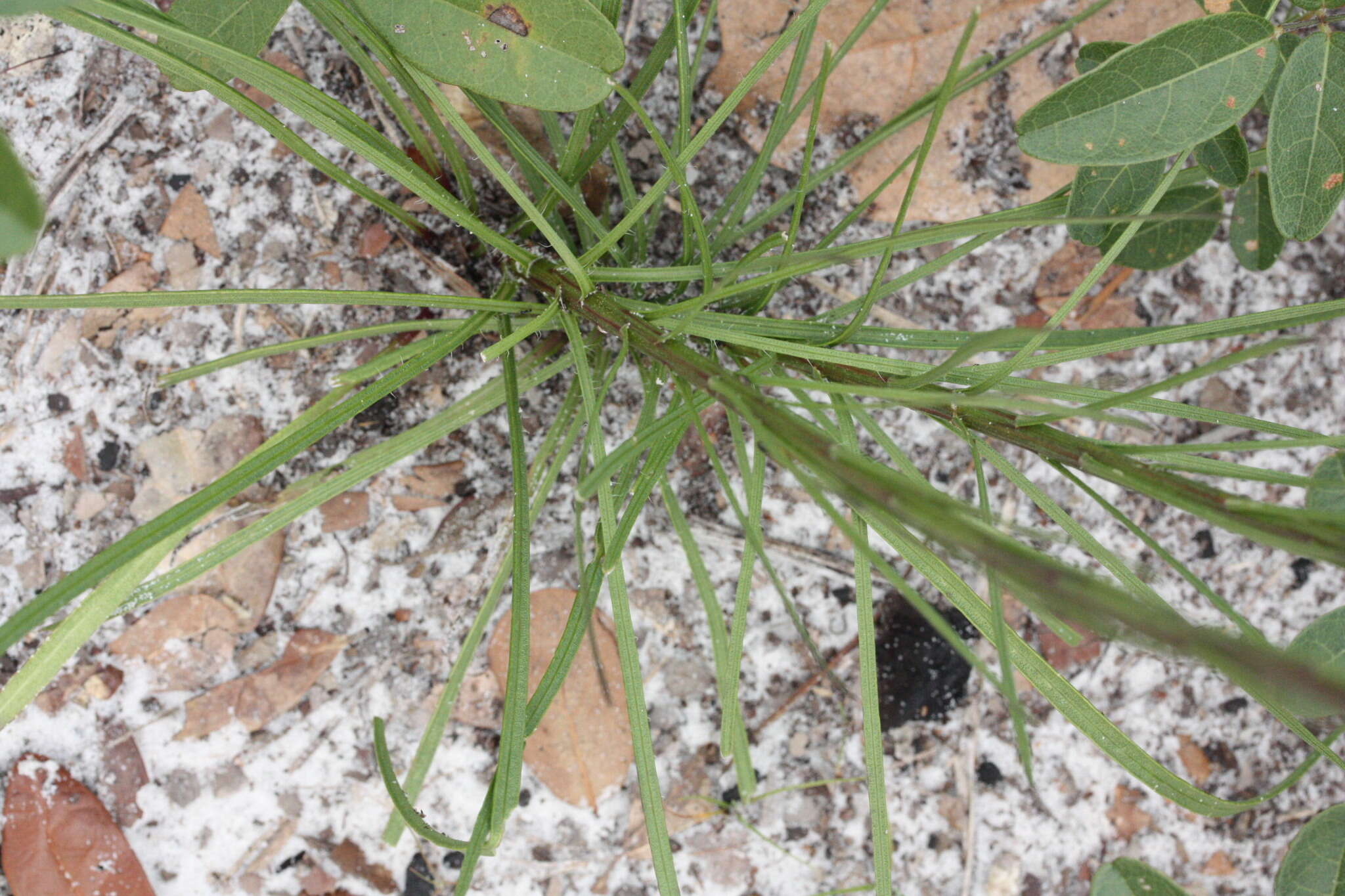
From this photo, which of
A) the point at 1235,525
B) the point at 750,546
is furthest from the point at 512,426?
the point at 1235,525

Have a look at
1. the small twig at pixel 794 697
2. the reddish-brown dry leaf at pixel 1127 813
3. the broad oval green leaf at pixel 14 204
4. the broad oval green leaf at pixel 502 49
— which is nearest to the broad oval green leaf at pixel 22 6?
the broad oval green leaf at pixel 14 204

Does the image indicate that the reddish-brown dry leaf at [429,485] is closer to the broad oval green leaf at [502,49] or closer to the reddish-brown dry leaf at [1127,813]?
the broad oval green leaf at [502,49]

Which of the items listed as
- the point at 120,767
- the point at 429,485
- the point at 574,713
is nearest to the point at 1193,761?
the point at 574,713

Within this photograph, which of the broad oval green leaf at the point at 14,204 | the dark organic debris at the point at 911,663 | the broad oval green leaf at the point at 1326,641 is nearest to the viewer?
the broad oval green leaf at the point at 14,204

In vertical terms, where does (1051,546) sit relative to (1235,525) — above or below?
above

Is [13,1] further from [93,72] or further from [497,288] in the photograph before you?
[93,72]

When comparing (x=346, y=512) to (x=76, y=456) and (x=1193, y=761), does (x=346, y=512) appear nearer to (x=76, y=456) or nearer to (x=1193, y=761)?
(x=76, y=456)
